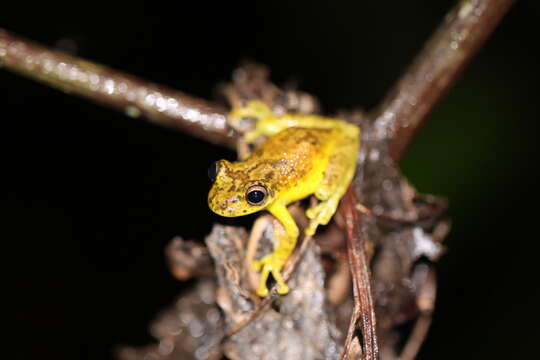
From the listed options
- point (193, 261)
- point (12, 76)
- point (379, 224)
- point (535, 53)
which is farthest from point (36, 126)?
point (535, 53)

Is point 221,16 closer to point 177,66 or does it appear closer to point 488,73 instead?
point 177,66

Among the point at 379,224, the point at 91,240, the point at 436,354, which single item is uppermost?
the point at 91,240

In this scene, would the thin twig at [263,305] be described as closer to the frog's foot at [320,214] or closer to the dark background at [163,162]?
the frog's foot at [320,214]

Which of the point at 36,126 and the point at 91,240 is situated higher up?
the point at 36,126

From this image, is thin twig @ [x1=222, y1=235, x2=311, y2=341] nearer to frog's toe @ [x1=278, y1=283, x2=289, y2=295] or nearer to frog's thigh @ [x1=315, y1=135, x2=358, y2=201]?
frog's toe @ [x1=278, y1=283, x2=289, y2=295]

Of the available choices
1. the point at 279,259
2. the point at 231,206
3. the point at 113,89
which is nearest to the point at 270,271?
the point at 279,259

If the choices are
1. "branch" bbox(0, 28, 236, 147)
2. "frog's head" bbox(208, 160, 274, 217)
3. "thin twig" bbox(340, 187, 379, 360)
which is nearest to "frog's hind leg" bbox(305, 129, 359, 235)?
"thin twig" bbox(340, 187, 379, 360)

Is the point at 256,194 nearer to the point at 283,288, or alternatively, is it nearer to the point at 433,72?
the point at 283,288
